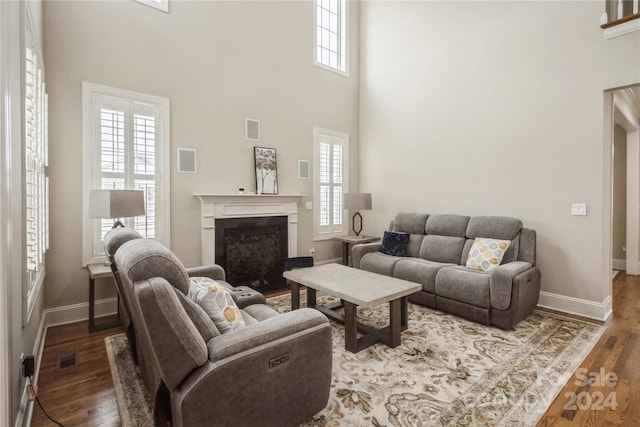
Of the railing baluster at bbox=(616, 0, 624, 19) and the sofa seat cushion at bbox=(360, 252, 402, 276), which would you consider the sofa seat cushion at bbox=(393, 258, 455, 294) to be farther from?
the railing baluster at bbox=(616, 0, 624, 19)

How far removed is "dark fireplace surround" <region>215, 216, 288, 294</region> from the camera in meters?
4.32

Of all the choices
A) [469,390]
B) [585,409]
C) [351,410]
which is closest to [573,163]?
[585,409]

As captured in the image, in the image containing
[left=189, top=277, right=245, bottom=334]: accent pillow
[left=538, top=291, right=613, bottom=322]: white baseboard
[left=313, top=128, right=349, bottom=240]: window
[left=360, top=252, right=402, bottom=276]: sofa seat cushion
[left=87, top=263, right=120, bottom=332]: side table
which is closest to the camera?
[left=189, top=277, right=245, bottom=334]: accent pillow

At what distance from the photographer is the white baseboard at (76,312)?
129 inches

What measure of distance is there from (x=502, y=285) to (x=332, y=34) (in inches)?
198

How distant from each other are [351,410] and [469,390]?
0.84m

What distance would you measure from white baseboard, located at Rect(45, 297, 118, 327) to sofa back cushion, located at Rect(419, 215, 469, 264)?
12.7 feet

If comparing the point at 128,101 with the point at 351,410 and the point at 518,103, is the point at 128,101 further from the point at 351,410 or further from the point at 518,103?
the point at 518,103

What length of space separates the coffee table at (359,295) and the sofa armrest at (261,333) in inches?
Result: 33.7

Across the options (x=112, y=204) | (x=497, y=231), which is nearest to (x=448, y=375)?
(x=497, y=231)

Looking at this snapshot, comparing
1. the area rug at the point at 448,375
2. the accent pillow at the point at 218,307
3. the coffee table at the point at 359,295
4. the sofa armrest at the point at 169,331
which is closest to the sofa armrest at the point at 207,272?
the coffee table at the point at 359,295

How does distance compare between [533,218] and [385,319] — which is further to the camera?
[533,218]

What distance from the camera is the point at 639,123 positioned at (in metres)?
5.07

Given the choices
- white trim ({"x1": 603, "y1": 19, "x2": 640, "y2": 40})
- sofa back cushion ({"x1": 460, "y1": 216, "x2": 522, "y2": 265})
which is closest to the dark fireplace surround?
sofa back cushion ({"x1": 460, "y1": 216, "x2": 522, "y2": 265})
